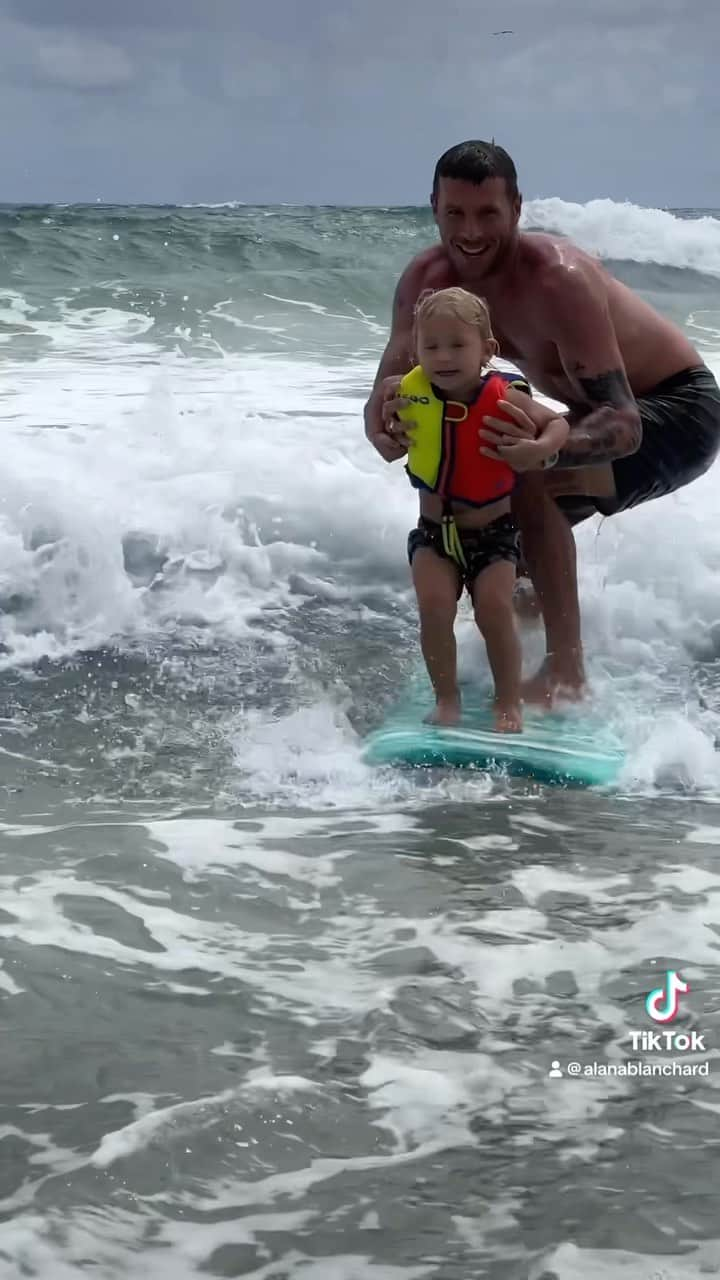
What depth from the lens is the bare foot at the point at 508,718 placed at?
152 inches

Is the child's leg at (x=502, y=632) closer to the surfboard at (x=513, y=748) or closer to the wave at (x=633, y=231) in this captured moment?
the surfboard at (x=513, y=748)

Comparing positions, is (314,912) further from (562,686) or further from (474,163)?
(474,163)

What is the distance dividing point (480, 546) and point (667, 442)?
822 millimetres

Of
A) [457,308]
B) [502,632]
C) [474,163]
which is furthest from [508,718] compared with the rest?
[474,163]

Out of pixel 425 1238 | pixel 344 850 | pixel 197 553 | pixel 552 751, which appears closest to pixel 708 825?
pixel 552 751

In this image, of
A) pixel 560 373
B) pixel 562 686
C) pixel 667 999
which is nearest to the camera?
pixel 667 999

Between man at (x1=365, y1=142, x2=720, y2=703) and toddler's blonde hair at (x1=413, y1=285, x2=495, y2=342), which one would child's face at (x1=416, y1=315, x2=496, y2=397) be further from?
man at (x1=365, y1=142, x2=720, y2=703)

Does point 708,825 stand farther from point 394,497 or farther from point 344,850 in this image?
point 394,497

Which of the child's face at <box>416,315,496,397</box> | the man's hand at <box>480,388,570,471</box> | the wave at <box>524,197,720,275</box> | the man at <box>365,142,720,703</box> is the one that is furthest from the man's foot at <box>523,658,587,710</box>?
the wave at <box>524,197,720,275</box>

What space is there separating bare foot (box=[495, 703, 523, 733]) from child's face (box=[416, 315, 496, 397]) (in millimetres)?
864

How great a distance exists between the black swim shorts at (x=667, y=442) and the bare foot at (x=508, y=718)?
0.72 metres

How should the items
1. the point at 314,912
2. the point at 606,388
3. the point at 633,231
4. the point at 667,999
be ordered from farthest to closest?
the point at 633,231, the point at 606,388, the point at 314,912, the point at 667,999

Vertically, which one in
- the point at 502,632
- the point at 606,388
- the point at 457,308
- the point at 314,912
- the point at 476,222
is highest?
the point at 476,222

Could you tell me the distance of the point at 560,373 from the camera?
4.02m
